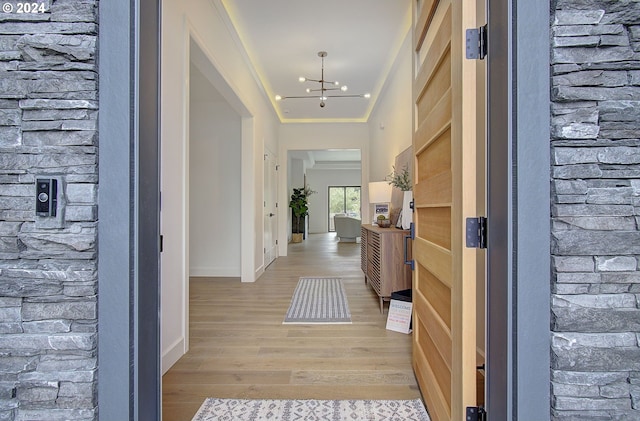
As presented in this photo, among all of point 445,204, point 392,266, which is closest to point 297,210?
point 392,266

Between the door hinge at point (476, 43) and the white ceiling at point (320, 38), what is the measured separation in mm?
2462

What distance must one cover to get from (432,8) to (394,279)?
7.56 feet

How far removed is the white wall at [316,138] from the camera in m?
7.11

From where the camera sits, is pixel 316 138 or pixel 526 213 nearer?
pixel 526 213

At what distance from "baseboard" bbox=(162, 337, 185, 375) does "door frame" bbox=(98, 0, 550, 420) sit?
3.51ft

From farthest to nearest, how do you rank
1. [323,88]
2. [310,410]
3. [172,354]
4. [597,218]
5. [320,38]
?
[323,88] → [320,38] → [172,354] → [310,410] → [597,218]

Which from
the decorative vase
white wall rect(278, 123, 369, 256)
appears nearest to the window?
white wall rect(278, 123, 369, 256)

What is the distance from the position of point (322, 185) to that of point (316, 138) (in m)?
6.42

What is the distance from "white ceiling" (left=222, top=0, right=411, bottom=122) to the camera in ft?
10.7

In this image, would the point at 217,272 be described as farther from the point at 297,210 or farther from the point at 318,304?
the point at 297,210

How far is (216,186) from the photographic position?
499 cm

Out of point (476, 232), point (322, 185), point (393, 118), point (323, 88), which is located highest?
point (323, 88)

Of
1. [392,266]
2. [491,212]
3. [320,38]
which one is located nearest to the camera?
[491,212]

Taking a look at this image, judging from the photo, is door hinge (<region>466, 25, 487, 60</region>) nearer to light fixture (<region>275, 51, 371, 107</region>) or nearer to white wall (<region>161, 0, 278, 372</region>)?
white wall (<region>161, 0, 278, 372</region>)
